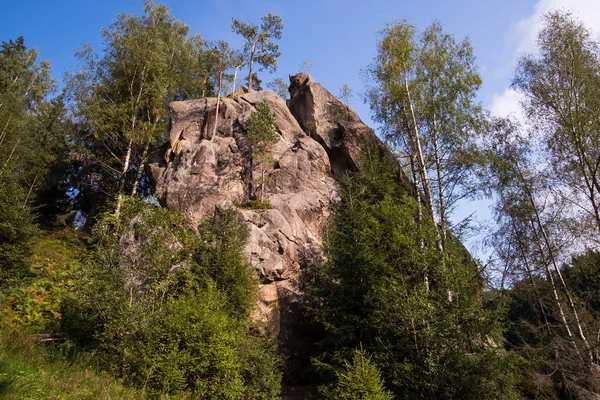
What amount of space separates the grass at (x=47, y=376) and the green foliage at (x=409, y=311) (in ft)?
21.9

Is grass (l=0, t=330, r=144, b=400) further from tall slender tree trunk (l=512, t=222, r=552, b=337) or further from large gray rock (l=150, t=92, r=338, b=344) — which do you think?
tall slender tree trunk (l=512, t=222, r=552, b=337)

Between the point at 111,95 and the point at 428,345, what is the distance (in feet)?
74.1

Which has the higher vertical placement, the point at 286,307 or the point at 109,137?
the point at 109,137

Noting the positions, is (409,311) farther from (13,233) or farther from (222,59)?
(222,59)

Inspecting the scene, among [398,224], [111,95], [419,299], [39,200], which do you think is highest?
[111,95]

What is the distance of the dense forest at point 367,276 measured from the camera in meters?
9.45

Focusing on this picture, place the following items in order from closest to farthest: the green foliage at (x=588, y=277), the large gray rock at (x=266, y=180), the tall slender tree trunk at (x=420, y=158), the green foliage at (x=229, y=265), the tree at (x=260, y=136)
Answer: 1. the green foliage at (x=229, y=265)
2. the green foliage at (x=588, y=277)
3. the tall slender tree trunk at (x=420, y=158)
4. the large gray rock at (x=266, y=180)
5. the tree at (x=260, y=136)

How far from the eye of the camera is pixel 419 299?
10.7 m

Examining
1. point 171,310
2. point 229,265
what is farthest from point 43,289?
point 229,265

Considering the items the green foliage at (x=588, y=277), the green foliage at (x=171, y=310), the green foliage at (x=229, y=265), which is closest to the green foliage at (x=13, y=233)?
the green foliage at (x=171, y=310)

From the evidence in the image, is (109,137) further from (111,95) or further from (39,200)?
(39,200)

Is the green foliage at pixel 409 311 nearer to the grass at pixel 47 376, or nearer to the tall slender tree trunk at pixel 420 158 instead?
the tall slender tree trunk at pixel 420 158

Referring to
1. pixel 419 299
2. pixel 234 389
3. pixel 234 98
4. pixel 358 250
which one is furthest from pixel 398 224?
pixel 234 98

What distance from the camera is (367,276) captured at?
39.2ft
